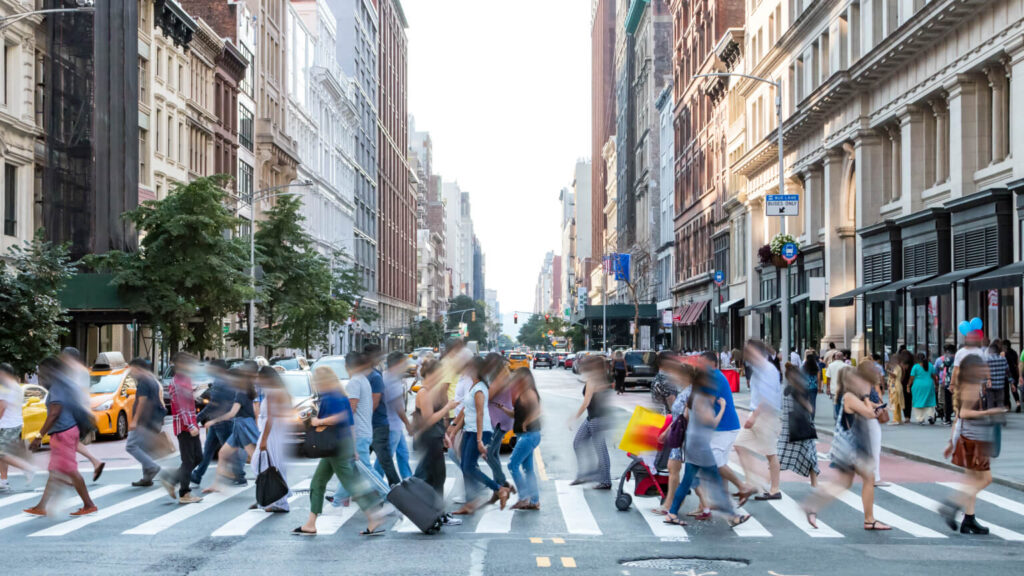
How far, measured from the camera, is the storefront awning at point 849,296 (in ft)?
129

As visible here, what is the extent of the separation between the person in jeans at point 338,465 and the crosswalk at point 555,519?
29cm

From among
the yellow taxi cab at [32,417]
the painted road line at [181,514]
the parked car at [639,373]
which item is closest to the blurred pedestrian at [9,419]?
the painted road line at [181,514]

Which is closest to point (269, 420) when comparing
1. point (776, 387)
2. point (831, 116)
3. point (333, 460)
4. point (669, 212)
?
point (333, 460)

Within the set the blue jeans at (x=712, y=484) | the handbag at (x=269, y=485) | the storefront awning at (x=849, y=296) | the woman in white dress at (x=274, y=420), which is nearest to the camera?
the blue jeans at (x=712, y=484)

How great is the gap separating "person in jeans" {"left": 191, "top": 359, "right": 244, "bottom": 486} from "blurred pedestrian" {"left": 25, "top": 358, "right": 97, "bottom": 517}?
1897 millimetres

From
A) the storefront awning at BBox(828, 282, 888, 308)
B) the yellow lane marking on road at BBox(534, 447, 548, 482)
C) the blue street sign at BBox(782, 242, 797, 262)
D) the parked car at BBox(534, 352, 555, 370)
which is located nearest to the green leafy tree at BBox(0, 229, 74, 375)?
the yellow lane marking on road at BBox(534, 447, 548, 482)

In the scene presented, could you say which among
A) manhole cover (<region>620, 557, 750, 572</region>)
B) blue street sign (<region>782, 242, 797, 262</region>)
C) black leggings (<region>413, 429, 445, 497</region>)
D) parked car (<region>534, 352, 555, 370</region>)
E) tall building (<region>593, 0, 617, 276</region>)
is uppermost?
tall building (<region>593, 0, 617, 276</region>)

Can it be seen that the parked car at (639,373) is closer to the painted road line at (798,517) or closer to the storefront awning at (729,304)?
the storefront awning at (729,304)

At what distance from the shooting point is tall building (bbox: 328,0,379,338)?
335 ft

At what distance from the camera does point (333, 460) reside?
12258 millimetres

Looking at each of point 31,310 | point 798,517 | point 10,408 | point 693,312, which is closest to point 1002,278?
point 798,517

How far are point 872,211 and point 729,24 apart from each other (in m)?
→ 29.9

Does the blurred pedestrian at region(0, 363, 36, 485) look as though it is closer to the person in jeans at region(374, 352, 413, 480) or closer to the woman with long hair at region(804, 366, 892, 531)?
the person in jeans at region(374, 352, 413, 480)

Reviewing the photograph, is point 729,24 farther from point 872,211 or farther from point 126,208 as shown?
point 126,208
